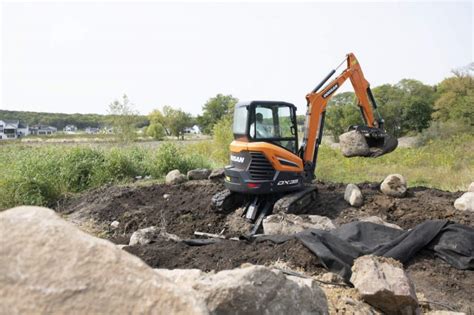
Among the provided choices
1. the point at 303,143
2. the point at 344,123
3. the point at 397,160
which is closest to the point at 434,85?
the point at 344,123

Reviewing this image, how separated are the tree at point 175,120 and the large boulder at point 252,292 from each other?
5386 cm

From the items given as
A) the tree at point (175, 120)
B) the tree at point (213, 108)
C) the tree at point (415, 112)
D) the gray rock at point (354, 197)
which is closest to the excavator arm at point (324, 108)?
the gray rock at point (354, 197)

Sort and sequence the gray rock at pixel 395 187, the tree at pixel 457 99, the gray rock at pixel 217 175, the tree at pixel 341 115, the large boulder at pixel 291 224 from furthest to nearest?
the tree at pixel 341 115
the tree at pixel 457 99
the gray rock at pixel 217 175
the gray rock at pixel 395 187
the large boulder at pixel 291 224

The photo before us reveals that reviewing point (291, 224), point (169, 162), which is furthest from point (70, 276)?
point (169, 162)

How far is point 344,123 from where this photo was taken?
38375 mm

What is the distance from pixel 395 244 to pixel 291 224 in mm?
1796

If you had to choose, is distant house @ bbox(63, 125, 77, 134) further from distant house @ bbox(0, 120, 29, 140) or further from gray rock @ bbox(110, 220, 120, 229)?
gray rock @ bbox(110, 220, 120, 229)

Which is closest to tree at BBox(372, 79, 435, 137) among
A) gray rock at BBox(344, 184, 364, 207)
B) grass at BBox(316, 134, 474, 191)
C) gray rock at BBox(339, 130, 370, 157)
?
grass at BBox(316, 134, 474, 191)

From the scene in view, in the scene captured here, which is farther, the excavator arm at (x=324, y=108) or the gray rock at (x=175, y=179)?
the gray rock at (x=175, y=179)

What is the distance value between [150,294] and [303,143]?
6830 mm

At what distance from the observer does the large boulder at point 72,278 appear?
1.86 metres

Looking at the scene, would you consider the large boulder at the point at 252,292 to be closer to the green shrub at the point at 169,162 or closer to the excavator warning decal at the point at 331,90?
the excavator warning decal at the point at 331,90

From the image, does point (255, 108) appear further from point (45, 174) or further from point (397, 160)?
point (397, 160)

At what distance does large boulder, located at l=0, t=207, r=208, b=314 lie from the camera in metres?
1.86
